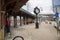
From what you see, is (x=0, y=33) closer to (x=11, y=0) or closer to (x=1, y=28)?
(x=1, y=28)

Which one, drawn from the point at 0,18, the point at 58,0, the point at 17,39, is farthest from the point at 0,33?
the point at 58,0

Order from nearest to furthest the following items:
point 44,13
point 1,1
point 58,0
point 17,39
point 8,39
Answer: point 17,39
point 1,1
point 8,39
point 58,0
point 44,13

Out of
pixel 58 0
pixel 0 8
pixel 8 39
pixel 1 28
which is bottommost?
pixel 8 39

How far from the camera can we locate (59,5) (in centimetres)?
3459

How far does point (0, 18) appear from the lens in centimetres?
1143

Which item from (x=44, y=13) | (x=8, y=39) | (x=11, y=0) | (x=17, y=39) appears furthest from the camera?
(x=44, y=13)

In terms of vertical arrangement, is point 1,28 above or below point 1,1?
below

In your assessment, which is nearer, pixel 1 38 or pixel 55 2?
pixel 1 38

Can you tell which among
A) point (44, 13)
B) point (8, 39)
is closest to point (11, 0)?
point (8, 39)

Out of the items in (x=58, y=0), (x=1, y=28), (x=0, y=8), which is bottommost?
(x=1, y=28)

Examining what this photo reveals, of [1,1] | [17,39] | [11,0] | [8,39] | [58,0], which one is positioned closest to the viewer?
[17,39]

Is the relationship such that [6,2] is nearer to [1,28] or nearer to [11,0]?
[11,0]

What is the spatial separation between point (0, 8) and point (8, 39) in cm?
420

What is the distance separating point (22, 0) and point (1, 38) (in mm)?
2822
